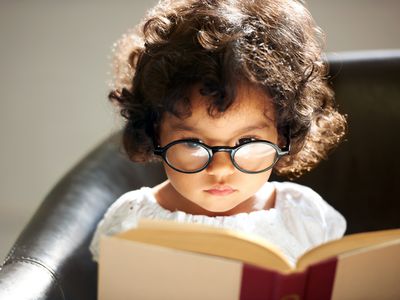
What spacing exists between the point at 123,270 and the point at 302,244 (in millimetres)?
546

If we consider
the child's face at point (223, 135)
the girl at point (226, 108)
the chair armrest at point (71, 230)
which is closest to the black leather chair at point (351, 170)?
the chair armrest at point (71, 230)

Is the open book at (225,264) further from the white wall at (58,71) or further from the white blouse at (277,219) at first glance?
the white wall at (58,71)

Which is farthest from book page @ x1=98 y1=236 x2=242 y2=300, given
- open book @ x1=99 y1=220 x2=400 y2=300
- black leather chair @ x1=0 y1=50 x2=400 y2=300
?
black leather chair @ x1=0 y1=50 x2=400 y2=300

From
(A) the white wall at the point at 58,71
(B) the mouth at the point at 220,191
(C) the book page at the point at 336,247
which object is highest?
(C) the book page at the point at 336,247

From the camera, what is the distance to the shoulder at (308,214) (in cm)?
136

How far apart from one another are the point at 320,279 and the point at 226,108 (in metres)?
0.36

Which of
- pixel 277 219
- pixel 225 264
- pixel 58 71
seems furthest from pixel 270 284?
pixel 58 71

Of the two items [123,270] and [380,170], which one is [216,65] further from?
[380,170]

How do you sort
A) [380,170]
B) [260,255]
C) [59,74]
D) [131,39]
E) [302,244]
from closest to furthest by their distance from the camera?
1. [260,255]
2. [302,244]
3. [131,39]
4. [380,170]
5. [59,74]

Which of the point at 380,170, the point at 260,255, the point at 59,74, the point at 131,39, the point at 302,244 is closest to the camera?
the point at 260,255

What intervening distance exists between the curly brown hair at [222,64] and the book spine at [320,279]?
359 mm

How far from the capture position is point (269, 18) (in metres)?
1.20

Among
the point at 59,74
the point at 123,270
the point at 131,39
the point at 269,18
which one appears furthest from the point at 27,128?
the point at 123,270

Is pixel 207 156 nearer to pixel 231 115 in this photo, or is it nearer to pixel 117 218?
pixel 231 115
